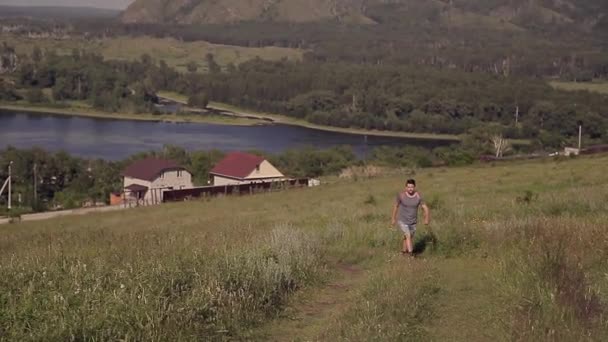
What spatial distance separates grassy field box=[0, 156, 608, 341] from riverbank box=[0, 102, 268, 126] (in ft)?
267

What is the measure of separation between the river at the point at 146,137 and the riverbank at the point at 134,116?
2.28 m

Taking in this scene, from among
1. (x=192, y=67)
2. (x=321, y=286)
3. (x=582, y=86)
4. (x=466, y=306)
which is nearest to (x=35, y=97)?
(x=192, y=67)

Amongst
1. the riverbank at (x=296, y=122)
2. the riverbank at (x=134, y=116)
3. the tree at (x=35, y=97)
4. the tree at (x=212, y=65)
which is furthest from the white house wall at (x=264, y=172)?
the tree at (x=212, y=65)

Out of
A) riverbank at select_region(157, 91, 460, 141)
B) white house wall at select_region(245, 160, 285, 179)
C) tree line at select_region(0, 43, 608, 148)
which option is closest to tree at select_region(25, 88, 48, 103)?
tree line at select_region(0, 43, 608, 148)

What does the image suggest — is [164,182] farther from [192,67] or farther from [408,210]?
[192,67]

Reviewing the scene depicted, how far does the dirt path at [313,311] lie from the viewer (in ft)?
19.3

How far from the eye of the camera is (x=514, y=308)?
5.87m

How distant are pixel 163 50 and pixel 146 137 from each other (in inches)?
3477

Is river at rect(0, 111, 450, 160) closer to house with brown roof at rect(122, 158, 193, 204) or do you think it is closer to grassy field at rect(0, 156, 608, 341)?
house with brown roof at rect(122, 158, 193, 204)

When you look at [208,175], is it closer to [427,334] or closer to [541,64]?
[427,334]

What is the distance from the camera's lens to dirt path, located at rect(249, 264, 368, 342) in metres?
5.87

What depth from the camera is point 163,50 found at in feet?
526

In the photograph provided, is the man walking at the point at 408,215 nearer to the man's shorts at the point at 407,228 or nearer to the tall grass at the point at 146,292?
the man's shorts at the point at 407,228

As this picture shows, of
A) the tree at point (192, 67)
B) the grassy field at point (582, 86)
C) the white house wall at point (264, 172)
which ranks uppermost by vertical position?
the tree at point (192, 67)
